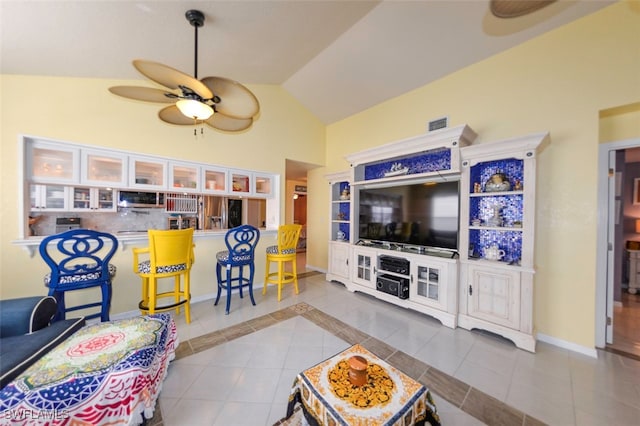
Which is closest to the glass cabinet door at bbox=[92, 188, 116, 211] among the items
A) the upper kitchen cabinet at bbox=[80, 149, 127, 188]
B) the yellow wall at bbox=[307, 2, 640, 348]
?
the upper kitchen cabinet at bbox=[80, 149, 127, 188]

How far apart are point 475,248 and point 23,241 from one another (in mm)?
4890

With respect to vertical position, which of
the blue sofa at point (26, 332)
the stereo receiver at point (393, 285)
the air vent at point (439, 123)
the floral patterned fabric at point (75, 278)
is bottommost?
the stereo receiver at point (393, 285)

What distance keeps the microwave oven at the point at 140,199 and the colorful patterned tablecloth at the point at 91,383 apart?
2.90 metres

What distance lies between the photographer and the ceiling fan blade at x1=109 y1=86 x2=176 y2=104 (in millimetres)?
1673

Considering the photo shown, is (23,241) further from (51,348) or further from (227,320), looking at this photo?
(227,320)

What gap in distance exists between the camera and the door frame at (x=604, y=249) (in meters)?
2.20

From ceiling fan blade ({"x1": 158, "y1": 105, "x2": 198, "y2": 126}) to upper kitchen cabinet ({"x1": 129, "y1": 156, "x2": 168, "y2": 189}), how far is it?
3.67ft

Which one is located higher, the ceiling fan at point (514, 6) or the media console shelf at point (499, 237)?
the ceiling fan at point (514, 6)

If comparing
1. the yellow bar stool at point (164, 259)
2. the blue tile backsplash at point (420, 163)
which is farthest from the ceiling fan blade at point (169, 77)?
→ the blue tile backsplash at point (420, 163)

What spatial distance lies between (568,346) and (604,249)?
1.04m

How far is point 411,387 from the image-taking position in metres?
1.16

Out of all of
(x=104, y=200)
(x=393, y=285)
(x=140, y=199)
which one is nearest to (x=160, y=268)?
(x=104, y=200)

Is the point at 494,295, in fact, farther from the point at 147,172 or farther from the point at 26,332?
the point at 147,172

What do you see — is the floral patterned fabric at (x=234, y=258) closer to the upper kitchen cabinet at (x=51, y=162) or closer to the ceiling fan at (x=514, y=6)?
Answer: the upper kitchen cabinet at (x=51, y=162)
